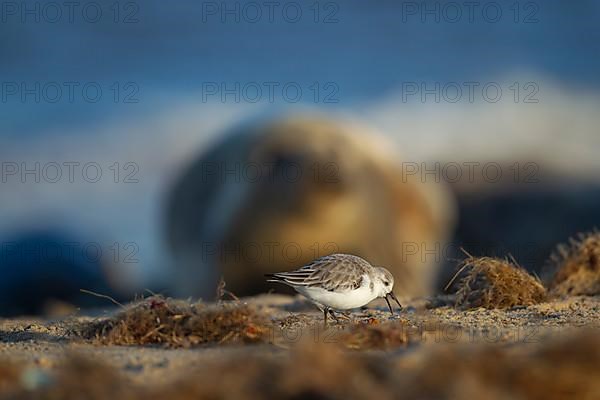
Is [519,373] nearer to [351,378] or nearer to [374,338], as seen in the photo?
[351,378]

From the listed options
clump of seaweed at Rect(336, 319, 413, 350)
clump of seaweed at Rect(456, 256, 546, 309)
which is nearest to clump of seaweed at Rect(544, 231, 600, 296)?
clump of seaweed at Rect(456, 256, 546, 309)

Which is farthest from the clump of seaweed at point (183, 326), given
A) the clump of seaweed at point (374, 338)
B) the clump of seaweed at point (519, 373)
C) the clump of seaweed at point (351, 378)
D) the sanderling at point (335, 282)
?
the clump of seaweed at point (519, 373)

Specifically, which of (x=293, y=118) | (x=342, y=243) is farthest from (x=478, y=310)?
(x=293, y=118)

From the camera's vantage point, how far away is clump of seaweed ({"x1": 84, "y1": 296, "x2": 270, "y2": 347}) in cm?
529

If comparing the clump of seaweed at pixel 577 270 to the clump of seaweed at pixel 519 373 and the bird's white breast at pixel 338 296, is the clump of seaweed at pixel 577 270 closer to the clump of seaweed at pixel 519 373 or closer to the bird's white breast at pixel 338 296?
the bird's white breast at pixel 338 296

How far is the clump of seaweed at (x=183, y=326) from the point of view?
5.29m

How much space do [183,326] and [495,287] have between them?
221cm

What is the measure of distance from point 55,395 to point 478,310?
11.6 feet

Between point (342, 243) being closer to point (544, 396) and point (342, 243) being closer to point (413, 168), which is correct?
point (413, 168)

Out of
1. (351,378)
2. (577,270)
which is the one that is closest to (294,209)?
(577,270)

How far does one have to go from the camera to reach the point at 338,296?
19.0 ft

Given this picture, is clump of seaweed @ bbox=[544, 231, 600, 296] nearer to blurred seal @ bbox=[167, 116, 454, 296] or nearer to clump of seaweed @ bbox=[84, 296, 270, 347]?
clump of seaweed @ bbox=[84, 296, 270, 347]

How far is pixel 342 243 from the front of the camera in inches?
550

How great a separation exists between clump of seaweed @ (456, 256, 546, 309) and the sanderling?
874mm
